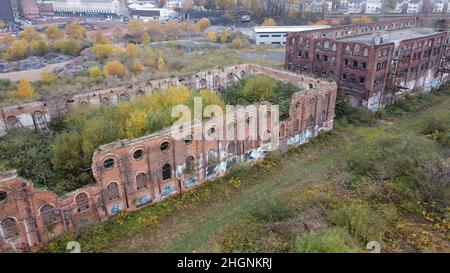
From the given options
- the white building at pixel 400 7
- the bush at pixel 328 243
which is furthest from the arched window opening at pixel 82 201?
the white building at pixel 400 7

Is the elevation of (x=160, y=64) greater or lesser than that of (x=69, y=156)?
greater

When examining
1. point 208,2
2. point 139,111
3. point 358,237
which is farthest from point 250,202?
point 208,2

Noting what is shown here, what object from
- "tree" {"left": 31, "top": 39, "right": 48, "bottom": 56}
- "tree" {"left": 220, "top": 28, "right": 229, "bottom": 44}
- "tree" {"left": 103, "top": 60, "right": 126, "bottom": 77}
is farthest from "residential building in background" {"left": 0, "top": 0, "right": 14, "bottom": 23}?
"tree" {"left": 103, "top": 60, "right": 126, "bottom": 77}

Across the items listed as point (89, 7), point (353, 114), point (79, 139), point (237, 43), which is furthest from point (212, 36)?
point (89, 7)

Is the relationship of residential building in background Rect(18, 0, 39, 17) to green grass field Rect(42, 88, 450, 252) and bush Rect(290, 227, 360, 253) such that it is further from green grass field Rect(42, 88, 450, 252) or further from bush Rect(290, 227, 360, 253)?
bush Rect(290, 227, 360, 253)

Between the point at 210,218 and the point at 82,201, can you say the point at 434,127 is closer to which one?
the point at 210,218

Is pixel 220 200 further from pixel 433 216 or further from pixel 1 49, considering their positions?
pixel 1 49
